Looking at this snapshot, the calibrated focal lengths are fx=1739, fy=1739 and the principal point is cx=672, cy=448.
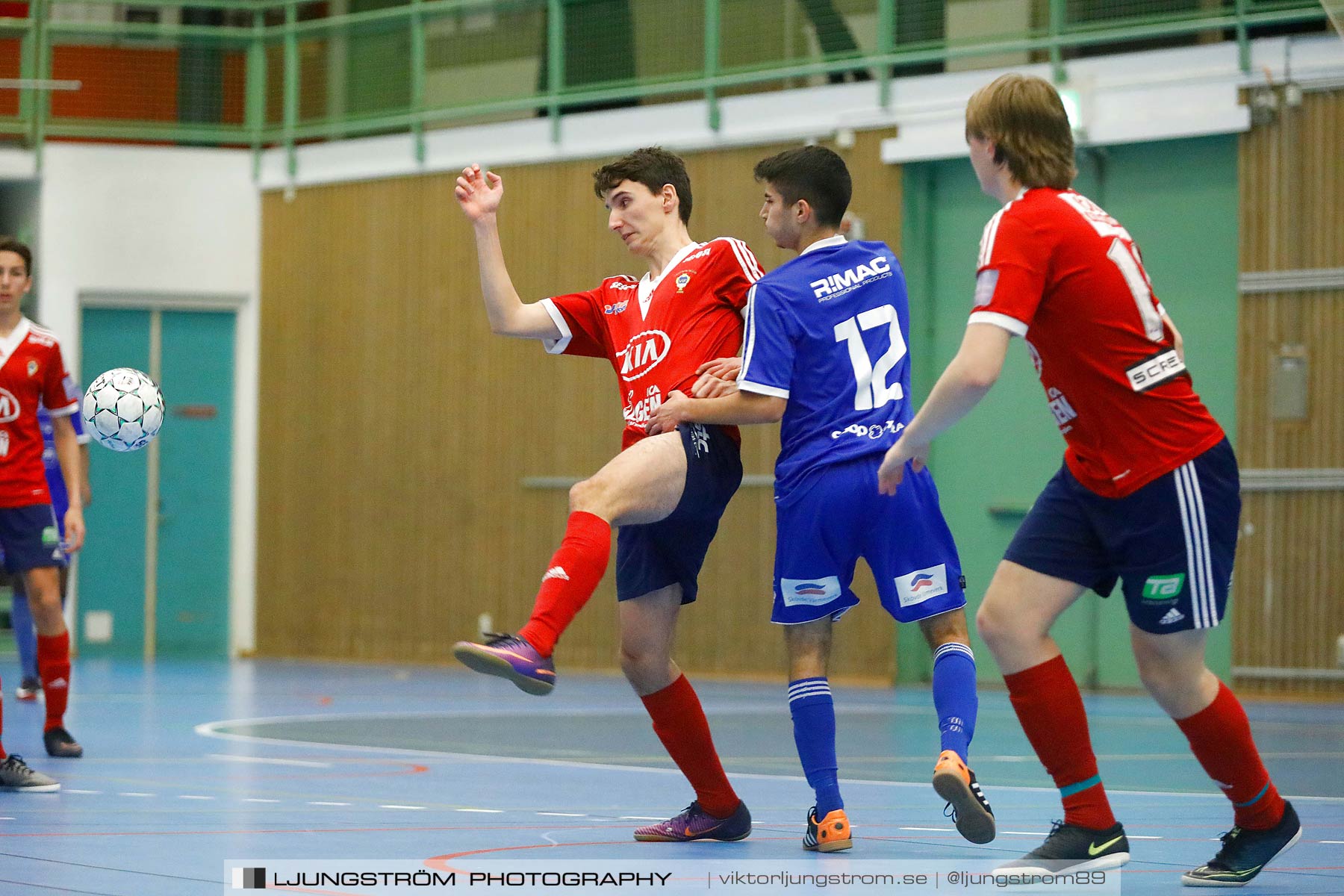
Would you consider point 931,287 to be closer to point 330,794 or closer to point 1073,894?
point 330,794

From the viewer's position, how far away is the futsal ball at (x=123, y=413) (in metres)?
7.27

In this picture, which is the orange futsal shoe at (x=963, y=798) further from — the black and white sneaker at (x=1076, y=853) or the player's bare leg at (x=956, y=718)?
the black and white sneaker at (x=1076, y=853)

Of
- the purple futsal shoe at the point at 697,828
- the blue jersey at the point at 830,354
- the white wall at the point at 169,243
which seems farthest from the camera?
the white wall at the point at 169,243

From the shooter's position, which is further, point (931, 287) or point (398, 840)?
point (931, 287)

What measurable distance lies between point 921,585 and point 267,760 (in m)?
3.89

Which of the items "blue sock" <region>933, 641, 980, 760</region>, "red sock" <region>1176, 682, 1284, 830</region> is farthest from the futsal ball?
"red sock" <region>1176, 682, 1284, 830</region>

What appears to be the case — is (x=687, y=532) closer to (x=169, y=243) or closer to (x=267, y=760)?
(x=267, y=760)

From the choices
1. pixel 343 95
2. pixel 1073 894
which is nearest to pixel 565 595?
pixel 1073 894

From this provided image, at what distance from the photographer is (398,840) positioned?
504 cm

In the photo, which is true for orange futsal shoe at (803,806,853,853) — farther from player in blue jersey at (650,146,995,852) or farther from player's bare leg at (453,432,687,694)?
player's bare leg at (453,432,687,694)

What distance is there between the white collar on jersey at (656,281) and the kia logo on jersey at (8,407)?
3395 millimetres

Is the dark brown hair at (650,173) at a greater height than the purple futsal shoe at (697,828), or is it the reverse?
the dark brown hair at (650,173)

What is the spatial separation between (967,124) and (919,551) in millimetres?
1208

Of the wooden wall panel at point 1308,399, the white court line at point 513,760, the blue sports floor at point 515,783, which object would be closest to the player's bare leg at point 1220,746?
the blue sports floor at point 515,783
